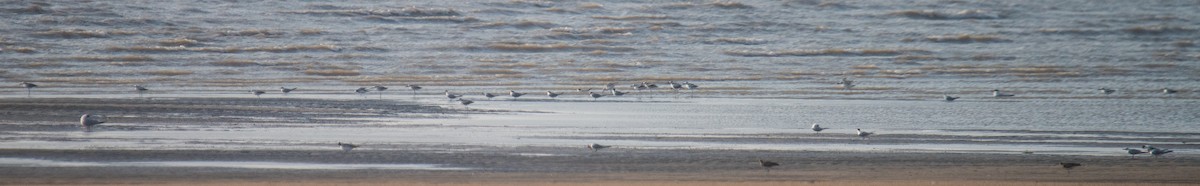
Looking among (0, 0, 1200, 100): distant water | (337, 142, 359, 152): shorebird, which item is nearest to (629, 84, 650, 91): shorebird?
(0, 0, 1200, 100): distant water

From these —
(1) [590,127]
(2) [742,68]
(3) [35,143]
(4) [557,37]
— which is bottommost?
(3) [35,143]

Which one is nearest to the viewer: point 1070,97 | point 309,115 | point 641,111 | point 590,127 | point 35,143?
point 35,143

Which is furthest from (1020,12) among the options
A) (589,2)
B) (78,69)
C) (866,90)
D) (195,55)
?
(78,69)

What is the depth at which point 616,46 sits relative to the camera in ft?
79.3

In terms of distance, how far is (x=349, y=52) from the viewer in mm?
23141

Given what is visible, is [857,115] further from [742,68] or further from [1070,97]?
[742,68]

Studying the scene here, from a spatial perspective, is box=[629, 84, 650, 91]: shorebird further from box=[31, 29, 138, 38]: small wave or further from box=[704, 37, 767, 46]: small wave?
box=[31, 29, 138, 38]: small wave

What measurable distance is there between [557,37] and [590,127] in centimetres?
1421

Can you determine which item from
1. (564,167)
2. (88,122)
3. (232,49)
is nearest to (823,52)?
(232,49)

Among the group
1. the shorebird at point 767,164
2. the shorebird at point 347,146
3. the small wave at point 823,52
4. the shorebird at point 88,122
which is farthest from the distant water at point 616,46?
the shorebird at point 767,164

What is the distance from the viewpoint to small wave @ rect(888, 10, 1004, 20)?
95.8 ft

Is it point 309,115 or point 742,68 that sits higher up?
point 742,68

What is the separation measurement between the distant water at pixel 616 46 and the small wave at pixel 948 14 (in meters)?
0.08

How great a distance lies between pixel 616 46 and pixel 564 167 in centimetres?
1591
